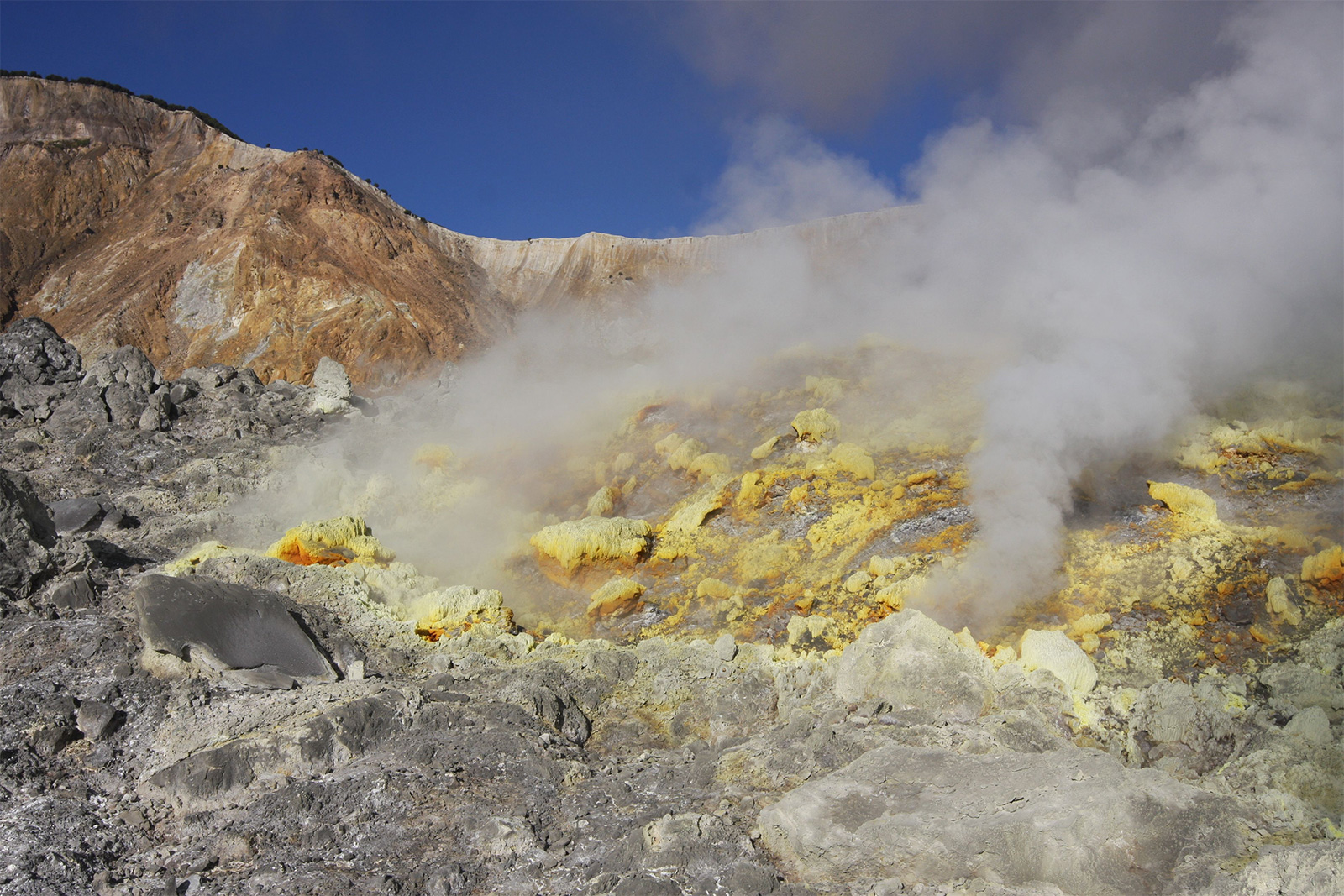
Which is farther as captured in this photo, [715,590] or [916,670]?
[715,590]

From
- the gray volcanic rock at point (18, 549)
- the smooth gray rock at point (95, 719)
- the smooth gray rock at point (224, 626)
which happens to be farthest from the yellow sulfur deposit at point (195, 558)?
the smooth gray rock at point (95, 719)

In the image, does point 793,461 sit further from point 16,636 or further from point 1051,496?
point 16,636

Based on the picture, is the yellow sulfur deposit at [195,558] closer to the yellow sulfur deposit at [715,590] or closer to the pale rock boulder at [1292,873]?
the yellow sulfur deposit at [715,590]

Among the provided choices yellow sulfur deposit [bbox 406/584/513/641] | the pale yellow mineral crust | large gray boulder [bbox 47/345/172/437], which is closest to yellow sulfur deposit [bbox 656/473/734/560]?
the pale yellow mineral crust

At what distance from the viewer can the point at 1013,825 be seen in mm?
3299

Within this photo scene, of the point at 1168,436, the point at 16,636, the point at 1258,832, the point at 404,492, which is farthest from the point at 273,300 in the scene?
the point at 1258,832

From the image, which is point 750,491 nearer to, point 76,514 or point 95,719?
point 95,719

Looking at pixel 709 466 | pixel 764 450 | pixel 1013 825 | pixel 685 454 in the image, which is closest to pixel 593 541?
pixel 709 466

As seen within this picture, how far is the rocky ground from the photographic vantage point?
3.32 m

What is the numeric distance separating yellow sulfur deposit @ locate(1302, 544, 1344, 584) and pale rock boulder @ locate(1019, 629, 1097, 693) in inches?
58.5

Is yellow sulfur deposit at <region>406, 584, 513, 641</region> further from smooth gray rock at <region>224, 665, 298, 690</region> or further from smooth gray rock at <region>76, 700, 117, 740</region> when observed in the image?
smooth gray rock at <region>76, 700, 117, 740</region>

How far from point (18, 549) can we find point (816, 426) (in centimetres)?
690

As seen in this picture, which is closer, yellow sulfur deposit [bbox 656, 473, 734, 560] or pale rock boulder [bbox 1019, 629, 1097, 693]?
pale rock boulder [bbox 1019, 629, 1097, 693]

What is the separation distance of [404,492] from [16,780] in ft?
18.7
